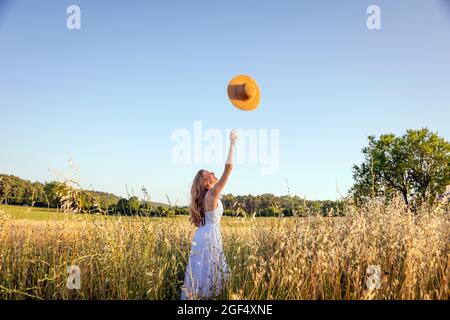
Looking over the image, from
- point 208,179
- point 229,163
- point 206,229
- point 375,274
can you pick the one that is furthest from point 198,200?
point 375,274

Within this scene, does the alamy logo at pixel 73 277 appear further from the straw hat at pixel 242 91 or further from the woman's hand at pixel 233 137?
the straw hat at pixel 242 91

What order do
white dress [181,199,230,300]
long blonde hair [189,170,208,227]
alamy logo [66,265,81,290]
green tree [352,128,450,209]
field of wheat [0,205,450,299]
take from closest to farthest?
field of wheat [0,205,450,299], alamy logo [66,265,81,290], white dress [181,199,230,300], long blonde hair [189,170,208,227], green tree [352,128,450,209]

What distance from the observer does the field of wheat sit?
3822 millimetres

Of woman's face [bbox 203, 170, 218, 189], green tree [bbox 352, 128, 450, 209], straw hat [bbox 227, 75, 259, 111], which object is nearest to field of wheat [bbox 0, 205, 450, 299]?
woman's face [bbox 203, 170, 218, 189]

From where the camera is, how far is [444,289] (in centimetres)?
395

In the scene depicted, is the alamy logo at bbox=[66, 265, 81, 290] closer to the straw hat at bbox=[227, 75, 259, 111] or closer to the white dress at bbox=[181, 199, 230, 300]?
the white dress at bbox=[181, 199, 230, 300]

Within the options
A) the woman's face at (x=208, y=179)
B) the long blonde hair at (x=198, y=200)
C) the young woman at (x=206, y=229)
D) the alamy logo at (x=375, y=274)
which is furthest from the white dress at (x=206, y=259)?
the alamy logo at (x=375, y=274)

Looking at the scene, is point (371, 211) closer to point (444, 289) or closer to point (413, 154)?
point (444, 289)

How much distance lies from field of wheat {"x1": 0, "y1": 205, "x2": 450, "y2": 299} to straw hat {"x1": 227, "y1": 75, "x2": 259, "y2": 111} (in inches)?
76.1

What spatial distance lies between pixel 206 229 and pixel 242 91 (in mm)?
2315

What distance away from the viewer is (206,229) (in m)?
5.26

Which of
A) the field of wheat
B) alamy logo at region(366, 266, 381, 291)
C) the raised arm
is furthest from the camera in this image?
the raised arm
